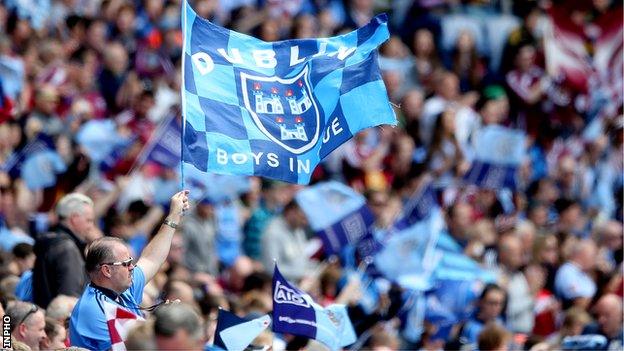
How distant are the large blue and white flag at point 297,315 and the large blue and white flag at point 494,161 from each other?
282 inches

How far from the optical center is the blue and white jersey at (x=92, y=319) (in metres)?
8.62

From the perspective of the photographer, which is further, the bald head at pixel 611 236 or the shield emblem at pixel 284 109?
the bald head at pixel 611 236

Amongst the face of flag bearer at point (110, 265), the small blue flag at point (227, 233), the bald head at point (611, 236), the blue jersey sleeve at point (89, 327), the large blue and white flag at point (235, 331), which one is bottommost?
the bald head at point (611, 236)

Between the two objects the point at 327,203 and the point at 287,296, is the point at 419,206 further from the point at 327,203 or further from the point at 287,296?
the point at 287,296

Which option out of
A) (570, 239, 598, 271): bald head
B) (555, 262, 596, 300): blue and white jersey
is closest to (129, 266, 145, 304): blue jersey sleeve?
(555, 262, 596, 300): blue and white jersey

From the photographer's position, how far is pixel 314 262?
15023mm

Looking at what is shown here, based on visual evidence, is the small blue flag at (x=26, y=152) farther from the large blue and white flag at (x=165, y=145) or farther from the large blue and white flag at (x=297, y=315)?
the large blue and white flag at (x=297, y=315)

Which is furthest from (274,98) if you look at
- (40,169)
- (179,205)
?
(40,169)

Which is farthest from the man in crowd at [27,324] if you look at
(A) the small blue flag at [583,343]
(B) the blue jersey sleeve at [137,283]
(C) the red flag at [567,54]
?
(C) the red flag at [567,54]

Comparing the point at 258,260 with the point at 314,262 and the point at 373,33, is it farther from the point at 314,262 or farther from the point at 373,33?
the point at 373,33

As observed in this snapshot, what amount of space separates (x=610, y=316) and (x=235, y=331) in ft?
15.8

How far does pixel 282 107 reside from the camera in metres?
9.71

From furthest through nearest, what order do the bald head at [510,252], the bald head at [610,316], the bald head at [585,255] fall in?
the bald head at [585,255]
the bald head at [510,252]
the bald head at [610,316]

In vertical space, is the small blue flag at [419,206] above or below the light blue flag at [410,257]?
below
